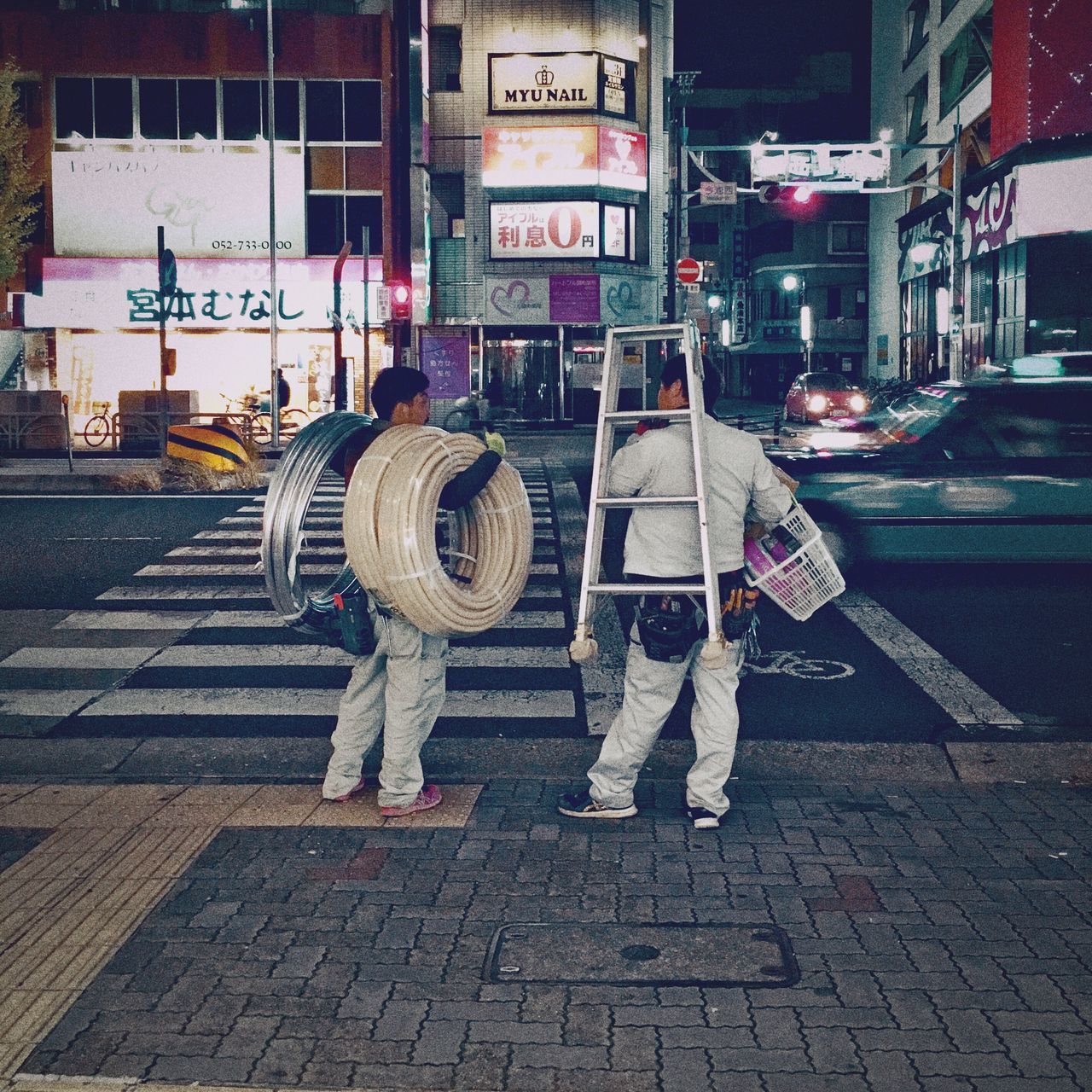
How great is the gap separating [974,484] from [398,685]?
7068 mm

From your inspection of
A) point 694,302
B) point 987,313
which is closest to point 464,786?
point 987,313

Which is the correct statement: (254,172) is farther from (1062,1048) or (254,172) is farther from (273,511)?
(1062,1048)

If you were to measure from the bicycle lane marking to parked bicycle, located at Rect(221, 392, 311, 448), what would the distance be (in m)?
20.5

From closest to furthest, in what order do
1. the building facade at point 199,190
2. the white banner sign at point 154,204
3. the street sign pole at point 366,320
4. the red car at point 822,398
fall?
the street sign pole at point 366,320 → the building facade at point 199,190 → the white banner sign at point 154,204 → the red car at point 822,398

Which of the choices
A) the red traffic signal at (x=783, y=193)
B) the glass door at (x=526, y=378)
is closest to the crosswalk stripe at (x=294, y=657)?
the red traffic signal at (x=783, y=193)

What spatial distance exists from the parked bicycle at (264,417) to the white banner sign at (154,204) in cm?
402

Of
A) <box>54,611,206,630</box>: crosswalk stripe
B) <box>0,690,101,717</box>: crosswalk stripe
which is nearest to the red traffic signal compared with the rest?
<box>54,611,206,630</box>: crosswalk stripe

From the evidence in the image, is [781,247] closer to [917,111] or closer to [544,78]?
[917,111]

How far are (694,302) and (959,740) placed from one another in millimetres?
41749

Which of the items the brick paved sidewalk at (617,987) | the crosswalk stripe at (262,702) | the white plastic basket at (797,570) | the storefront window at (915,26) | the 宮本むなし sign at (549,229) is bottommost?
the brick paved sidewalk at (617,987)

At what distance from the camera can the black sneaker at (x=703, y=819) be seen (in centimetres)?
534

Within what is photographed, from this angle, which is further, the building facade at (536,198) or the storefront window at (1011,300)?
the building facade at (536,198)

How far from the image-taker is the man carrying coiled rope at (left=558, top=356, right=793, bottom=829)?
17.4 ft

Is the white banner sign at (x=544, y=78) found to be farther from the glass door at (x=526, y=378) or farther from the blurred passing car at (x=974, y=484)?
the blurred passing car at (x=974, y=484)
